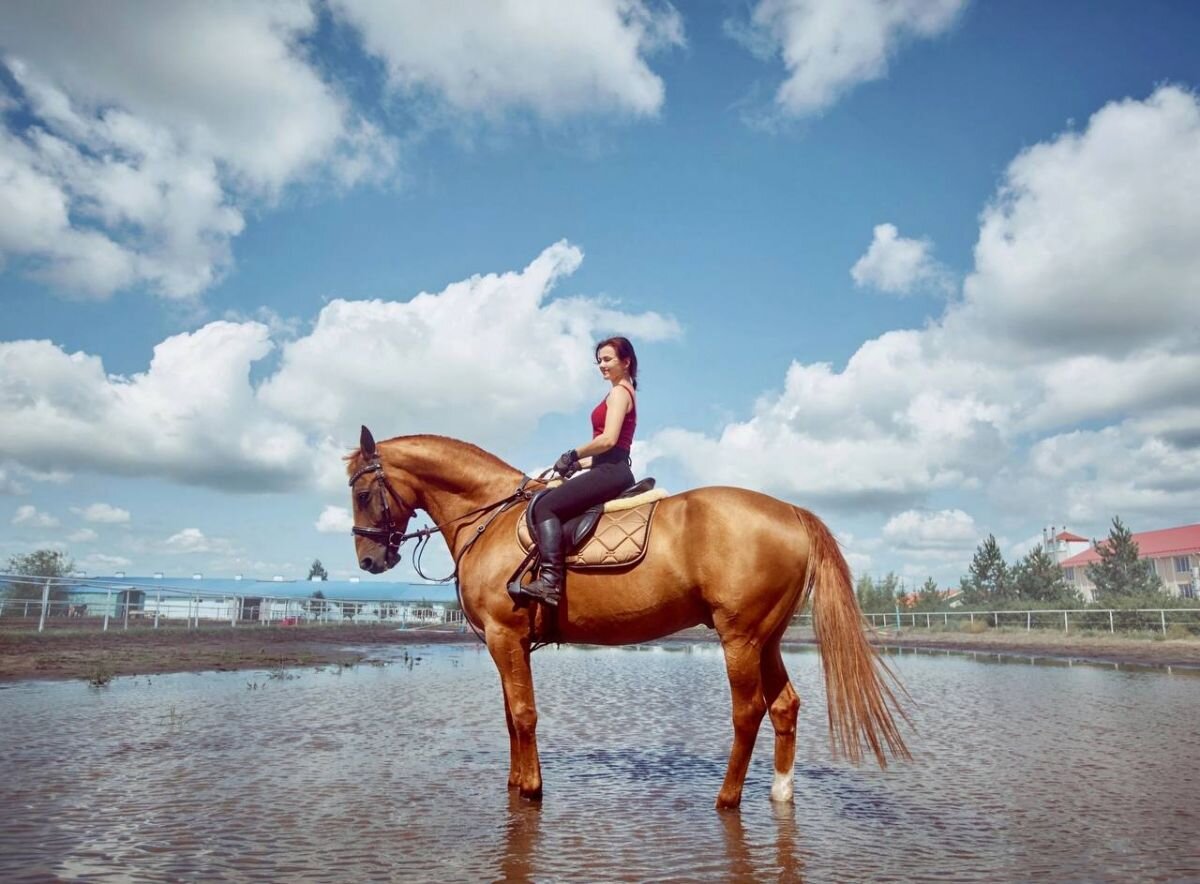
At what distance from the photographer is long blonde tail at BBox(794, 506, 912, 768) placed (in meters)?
5.91

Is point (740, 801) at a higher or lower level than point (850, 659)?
lower

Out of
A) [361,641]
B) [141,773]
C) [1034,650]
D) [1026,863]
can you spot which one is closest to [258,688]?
[141,773]

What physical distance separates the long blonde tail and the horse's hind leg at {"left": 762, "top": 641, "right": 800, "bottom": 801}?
1.15 ft

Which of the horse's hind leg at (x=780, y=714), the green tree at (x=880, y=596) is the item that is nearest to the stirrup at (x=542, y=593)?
the horse's hind leg at (x=780, y=714)

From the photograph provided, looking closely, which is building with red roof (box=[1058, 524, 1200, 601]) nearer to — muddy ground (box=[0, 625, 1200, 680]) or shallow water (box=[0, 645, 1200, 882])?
muddy ground (box=[0, 625, 1200, 680])

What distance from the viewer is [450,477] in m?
7.39

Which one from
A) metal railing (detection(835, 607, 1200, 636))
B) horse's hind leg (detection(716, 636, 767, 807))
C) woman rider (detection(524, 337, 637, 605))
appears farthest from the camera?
metal railing (detection(835, 607, 1200, 636))

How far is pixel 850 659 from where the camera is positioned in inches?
238

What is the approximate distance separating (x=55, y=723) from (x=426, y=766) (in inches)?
212

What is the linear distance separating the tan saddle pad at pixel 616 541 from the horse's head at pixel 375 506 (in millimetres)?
1678

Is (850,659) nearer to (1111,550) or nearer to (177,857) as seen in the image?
(177,857)

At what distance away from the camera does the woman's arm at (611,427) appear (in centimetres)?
633

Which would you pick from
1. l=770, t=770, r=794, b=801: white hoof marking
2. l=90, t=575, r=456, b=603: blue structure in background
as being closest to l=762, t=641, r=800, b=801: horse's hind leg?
l=770, t=770, r=794, b=801: white hoof marking

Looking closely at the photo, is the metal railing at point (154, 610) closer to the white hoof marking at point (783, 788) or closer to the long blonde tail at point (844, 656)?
the white hoof marking at point (783, 788)
